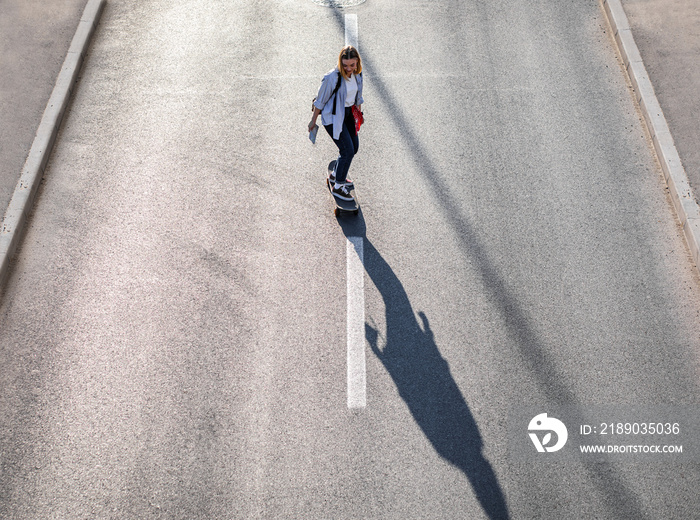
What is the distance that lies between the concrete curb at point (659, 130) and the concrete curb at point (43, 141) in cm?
739

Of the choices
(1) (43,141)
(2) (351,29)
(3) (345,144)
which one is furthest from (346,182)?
(1) (43,141)

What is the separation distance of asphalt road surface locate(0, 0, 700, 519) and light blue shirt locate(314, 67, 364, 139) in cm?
108

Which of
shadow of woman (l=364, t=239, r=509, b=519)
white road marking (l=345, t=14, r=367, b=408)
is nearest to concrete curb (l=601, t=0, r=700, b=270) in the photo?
shadow of woman (l=364, t=239, r=509, b=519)

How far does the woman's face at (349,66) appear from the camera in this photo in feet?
19.6

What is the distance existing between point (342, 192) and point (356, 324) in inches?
65.4

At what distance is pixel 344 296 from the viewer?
20.6 feet

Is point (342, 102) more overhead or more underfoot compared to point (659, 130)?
more overhead

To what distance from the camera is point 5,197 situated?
6.92m

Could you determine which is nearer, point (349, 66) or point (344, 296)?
point (349, 66)

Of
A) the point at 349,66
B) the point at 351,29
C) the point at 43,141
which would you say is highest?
the point at 349,66

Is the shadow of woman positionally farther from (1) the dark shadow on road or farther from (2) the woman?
(2) the woman

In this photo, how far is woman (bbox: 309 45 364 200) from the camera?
6.04 meters

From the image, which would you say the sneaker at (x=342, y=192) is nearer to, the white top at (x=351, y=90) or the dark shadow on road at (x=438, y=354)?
the dark shadow on road at (x=438, y=354)

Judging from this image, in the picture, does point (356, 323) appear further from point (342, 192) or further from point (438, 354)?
point (342, 192)
